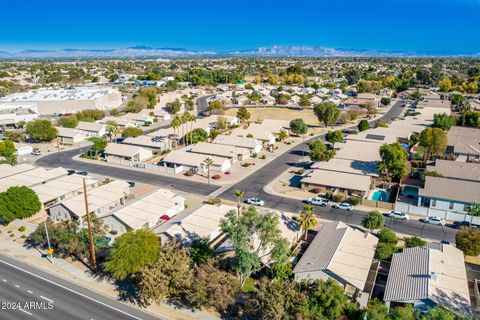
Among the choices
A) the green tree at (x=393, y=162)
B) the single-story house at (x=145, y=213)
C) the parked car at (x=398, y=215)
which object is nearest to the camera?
the single-story house at (x=145, y=213)

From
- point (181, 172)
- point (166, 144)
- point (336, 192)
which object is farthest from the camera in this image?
point (166, 144)

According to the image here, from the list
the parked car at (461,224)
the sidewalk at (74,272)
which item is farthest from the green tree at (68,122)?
the parked car at (461,224)

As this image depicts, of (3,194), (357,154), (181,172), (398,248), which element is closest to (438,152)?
(357,154)

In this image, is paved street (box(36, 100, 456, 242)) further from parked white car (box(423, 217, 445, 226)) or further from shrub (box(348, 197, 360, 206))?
shrub (box(348, 197, 360, 206))

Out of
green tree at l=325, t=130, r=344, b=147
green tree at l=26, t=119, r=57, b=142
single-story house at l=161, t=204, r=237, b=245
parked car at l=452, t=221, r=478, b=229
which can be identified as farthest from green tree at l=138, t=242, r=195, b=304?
green tree at l=26, t=119, r=57, b=142

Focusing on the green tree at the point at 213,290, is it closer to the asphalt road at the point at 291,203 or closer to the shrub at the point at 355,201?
the asphalt road at the point at 291,203

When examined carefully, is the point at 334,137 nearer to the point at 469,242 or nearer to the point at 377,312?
the point at 469,242

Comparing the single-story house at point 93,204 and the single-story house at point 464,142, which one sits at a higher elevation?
the single-story house at point 464,142

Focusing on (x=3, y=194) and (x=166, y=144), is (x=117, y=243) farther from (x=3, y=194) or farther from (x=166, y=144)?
(x=166, y=144)
